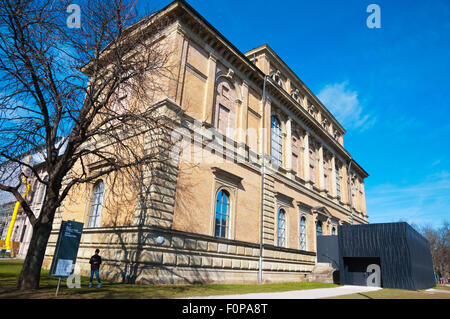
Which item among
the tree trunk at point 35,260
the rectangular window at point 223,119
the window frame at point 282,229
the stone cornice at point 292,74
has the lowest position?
the tree trunk at point 35,260

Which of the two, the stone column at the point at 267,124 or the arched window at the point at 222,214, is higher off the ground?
the stone column at the point at 267,124

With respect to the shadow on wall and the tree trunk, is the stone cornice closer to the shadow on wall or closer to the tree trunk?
the shadow on wall

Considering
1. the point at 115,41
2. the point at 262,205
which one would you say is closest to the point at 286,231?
the point at 262,205

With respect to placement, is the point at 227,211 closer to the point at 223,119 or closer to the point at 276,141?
the point at 223,119

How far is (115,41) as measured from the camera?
10312 mm

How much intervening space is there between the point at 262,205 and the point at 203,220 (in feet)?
19.0

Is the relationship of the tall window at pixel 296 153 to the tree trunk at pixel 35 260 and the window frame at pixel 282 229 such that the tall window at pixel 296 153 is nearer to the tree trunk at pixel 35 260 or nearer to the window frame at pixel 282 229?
the window frame at pixel 282 229

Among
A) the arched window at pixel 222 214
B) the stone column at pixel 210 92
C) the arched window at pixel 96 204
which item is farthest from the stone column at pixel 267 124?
the arched window at pixel 96 204

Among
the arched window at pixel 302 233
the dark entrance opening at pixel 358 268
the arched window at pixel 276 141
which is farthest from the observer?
the arched window at pixel 302 233

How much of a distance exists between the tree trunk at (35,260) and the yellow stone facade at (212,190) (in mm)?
3671

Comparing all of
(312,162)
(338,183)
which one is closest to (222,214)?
(312,162)

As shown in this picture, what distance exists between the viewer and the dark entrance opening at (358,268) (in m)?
22.1

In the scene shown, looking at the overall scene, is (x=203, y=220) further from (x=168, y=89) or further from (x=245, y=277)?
(x=168, y=89)

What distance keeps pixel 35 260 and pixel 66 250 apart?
1.34m
